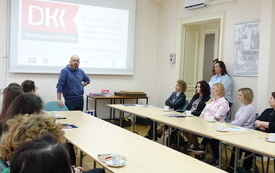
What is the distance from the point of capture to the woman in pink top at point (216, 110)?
4184mm

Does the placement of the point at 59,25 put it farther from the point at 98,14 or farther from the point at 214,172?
the point at 214,172

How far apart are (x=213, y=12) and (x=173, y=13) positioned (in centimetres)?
135

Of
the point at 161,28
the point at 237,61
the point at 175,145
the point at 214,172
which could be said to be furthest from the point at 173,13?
the point at 214,172

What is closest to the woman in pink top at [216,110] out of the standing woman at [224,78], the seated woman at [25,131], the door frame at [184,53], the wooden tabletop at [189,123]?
the wooden tabletop at [189,123]

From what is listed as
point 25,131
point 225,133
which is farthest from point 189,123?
point 25,131

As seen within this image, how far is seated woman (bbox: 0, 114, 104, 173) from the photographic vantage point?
152cm

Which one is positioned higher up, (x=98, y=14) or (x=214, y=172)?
(x=98, y=14)

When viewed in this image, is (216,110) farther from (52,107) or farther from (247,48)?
(52,107)

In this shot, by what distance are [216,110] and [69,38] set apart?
11.8ft

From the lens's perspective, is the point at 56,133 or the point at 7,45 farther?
the point at 7,45

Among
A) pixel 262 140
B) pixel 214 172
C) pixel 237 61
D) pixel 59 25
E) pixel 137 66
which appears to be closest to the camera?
pixel 214 172

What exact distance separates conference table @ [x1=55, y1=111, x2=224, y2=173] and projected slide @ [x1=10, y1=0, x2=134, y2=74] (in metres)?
3.23

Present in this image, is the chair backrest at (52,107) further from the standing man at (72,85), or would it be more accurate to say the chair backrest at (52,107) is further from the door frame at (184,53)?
the door frame at (184,53)

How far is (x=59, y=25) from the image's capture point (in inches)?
251
